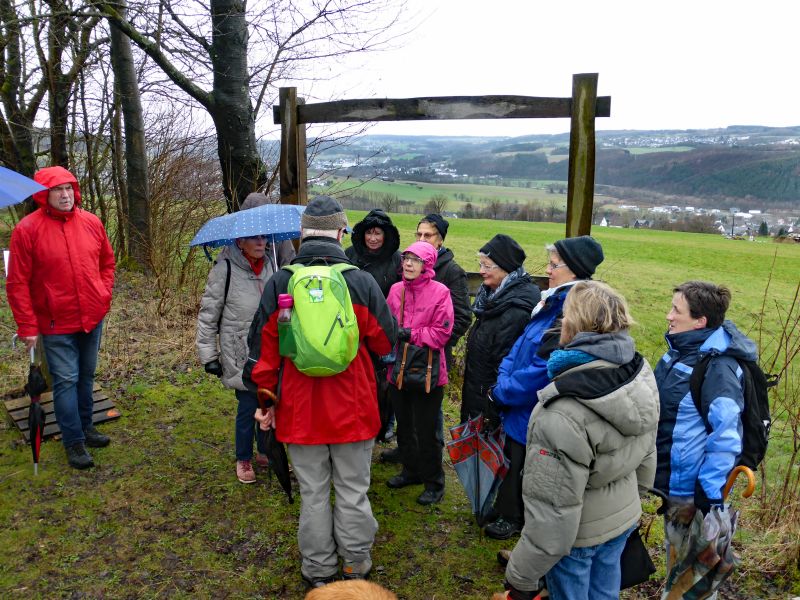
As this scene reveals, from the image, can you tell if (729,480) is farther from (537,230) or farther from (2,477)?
(537,230)

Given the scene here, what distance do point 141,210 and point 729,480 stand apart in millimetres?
9137

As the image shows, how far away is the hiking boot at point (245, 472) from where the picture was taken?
405 centimetres

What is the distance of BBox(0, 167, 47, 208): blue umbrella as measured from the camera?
3.26 m

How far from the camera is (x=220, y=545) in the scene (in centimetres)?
339

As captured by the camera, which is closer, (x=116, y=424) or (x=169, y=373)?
(x=116, y=424)

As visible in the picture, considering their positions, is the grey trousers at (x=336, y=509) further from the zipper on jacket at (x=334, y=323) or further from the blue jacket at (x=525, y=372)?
the blue jacket at (x=525, y=372)

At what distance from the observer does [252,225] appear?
3607 mm

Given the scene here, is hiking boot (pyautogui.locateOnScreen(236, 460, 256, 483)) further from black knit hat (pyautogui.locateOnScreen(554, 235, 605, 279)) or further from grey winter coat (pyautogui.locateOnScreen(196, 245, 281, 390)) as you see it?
black knit hat (pyautogui.locateOnScreen(554, 235, 605, 279))

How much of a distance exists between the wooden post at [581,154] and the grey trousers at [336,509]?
2389 millimetres

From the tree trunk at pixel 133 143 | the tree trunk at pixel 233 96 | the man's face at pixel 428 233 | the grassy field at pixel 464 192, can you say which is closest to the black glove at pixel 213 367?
the man's face at pixel 428 233

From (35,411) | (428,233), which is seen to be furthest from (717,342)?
(35,411)

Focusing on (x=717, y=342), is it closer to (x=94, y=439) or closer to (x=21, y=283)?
(x=21, y=283)

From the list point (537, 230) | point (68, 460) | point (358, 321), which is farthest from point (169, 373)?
point (537, 230)

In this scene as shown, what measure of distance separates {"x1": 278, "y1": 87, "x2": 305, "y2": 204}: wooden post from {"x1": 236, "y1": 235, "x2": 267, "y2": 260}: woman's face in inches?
60.6
